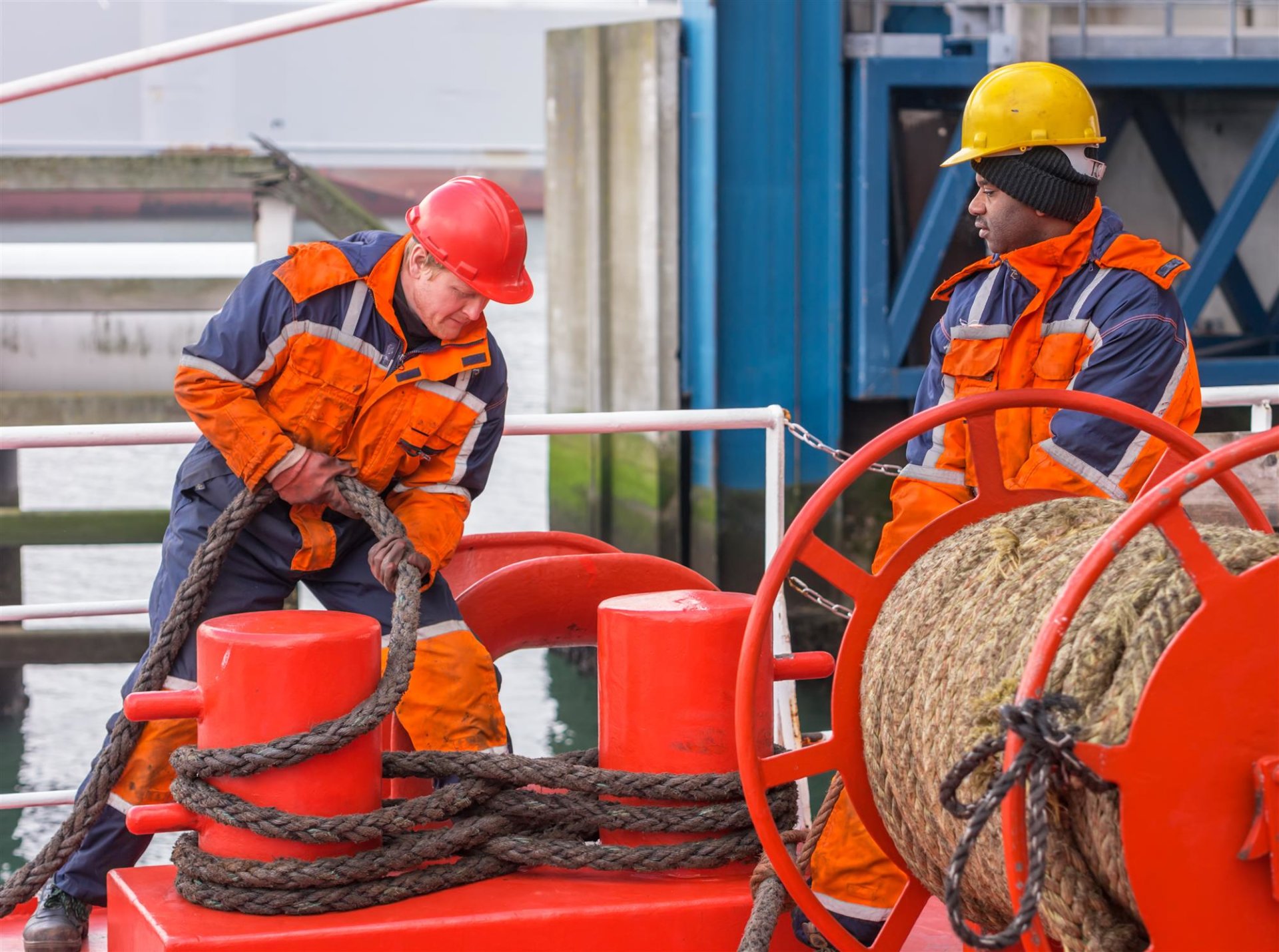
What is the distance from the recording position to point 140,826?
234 cm

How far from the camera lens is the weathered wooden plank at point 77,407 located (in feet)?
28.1

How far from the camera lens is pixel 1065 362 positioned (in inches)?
110

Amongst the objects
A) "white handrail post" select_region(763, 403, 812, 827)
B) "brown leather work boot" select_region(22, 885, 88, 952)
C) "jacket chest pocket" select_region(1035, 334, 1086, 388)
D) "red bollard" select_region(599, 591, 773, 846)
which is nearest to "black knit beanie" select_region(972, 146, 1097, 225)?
"jacket chest pocket" select_region(1035, 334, 1086, 388)

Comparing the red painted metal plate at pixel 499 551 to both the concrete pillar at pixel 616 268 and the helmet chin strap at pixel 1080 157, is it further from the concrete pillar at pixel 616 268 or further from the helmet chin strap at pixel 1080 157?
the concrete pillar at pixel 616 268

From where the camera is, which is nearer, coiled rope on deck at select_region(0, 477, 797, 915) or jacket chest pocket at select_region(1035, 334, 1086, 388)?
coiled rope on deck at select_region(0, 477, 797, 915)

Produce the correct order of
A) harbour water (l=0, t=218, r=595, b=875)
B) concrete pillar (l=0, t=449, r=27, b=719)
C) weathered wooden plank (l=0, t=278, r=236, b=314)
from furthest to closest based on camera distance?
weathered wooden plank (l=0, t=278, r=236, b=314), concrete pillar (l=0, t=449, r=27, b=719), harbour water (l=0, t=218, r=595, b=875)

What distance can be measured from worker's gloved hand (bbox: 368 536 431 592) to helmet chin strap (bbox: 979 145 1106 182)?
1317 millimetres

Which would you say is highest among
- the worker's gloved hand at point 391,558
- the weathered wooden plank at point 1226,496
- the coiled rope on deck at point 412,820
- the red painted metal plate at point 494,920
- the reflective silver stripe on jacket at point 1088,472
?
the reflective silver stripe on jacket at point 1088,472

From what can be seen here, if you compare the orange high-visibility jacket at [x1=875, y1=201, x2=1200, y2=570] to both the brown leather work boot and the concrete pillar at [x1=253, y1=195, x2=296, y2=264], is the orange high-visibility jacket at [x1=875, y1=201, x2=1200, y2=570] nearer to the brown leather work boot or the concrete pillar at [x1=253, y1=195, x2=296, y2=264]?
the brown leather work boot

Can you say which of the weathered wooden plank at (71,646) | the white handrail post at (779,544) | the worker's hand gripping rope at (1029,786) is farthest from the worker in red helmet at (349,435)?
the weathered wooden plank at (71,646)

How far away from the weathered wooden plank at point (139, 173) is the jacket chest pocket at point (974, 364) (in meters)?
7.90

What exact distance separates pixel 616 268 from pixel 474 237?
6169mm

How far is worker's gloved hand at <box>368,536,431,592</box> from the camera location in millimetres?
2752

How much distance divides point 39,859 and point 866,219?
241 inches
